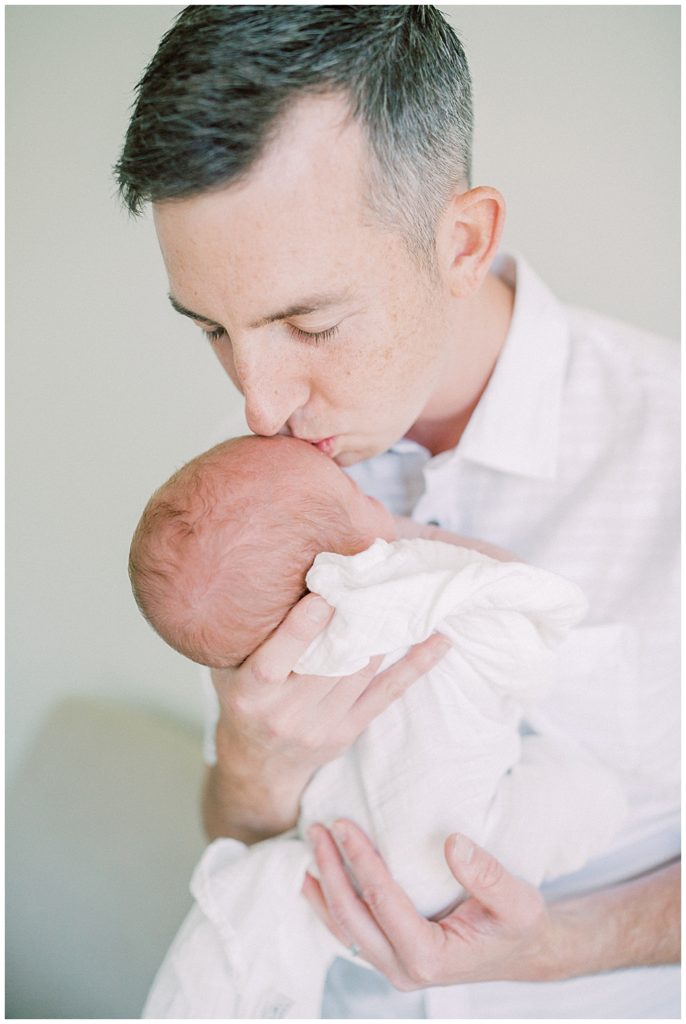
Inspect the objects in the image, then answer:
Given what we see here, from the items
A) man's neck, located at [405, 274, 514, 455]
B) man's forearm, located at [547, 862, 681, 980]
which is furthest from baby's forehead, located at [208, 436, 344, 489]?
man's forearm, located at [547, 862, 681, 980]

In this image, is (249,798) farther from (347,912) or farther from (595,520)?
(595,520)

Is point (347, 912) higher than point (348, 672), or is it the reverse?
point (348, 672)

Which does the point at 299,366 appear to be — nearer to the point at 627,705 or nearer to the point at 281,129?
the point at 281,129

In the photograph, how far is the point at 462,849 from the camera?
40.9 inches

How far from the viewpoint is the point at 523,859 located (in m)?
1.14

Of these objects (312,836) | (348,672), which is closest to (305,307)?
(348,672)

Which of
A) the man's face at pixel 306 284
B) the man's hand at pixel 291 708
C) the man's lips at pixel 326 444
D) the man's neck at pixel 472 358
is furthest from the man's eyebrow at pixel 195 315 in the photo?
the man's neck at pixel 472 358

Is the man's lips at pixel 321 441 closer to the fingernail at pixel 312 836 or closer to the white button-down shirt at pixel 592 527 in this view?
the white button-down shirt at pixel 592 527

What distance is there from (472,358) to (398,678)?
54 centimetres

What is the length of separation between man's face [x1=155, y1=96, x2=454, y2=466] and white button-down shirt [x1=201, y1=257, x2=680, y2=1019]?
0.28 metres

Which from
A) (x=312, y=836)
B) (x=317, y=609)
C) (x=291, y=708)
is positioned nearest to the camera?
(x=317, y=609)

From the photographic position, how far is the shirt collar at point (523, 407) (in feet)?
4.13

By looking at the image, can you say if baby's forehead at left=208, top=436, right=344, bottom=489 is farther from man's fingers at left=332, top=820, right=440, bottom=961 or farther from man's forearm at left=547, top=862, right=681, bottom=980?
man's forearm at left=547, top=862, right=681, bottom=980

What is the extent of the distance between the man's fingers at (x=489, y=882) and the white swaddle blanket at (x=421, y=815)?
0.05m
